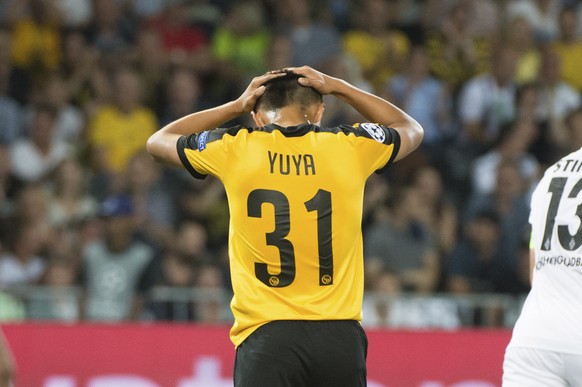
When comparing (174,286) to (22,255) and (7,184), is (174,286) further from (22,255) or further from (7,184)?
(7,184)

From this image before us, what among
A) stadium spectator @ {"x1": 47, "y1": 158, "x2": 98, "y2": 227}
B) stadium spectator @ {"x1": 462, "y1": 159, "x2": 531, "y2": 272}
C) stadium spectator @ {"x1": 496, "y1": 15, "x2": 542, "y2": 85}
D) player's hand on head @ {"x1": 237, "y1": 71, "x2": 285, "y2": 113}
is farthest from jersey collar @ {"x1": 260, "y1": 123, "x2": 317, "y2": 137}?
stadium spectator @ {"x1": 496, "y1": 15, "x2": 542, "y2": 85}

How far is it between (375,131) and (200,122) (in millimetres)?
821

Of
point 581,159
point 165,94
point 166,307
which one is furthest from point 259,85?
point 165,94

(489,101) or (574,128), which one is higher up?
(489,101)

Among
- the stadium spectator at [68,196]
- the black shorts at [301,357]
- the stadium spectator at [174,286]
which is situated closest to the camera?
the black shorts at [301,357]

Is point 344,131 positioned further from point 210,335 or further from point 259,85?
point 210,335

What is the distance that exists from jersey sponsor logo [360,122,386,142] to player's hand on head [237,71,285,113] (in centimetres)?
45

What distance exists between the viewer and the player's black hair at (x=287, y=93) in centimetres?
522

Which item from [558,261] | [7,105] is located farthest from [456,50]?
[558,261]

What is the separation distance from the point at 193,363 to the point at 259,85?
376cm

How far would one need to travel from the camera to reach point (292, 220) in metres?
5.06

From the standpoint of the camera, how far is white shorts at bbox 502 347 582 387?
527 centimetres

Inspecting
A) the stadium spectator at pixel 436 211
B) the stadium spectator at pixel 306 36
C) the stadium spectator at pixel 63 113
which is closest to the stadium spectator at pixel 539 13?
the stadium spectator at pixel 306 36

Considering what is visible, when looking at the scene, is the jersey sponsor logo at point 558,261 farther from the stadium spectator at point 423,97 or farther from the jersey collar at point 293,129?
the stadium spectator at point 423,97
